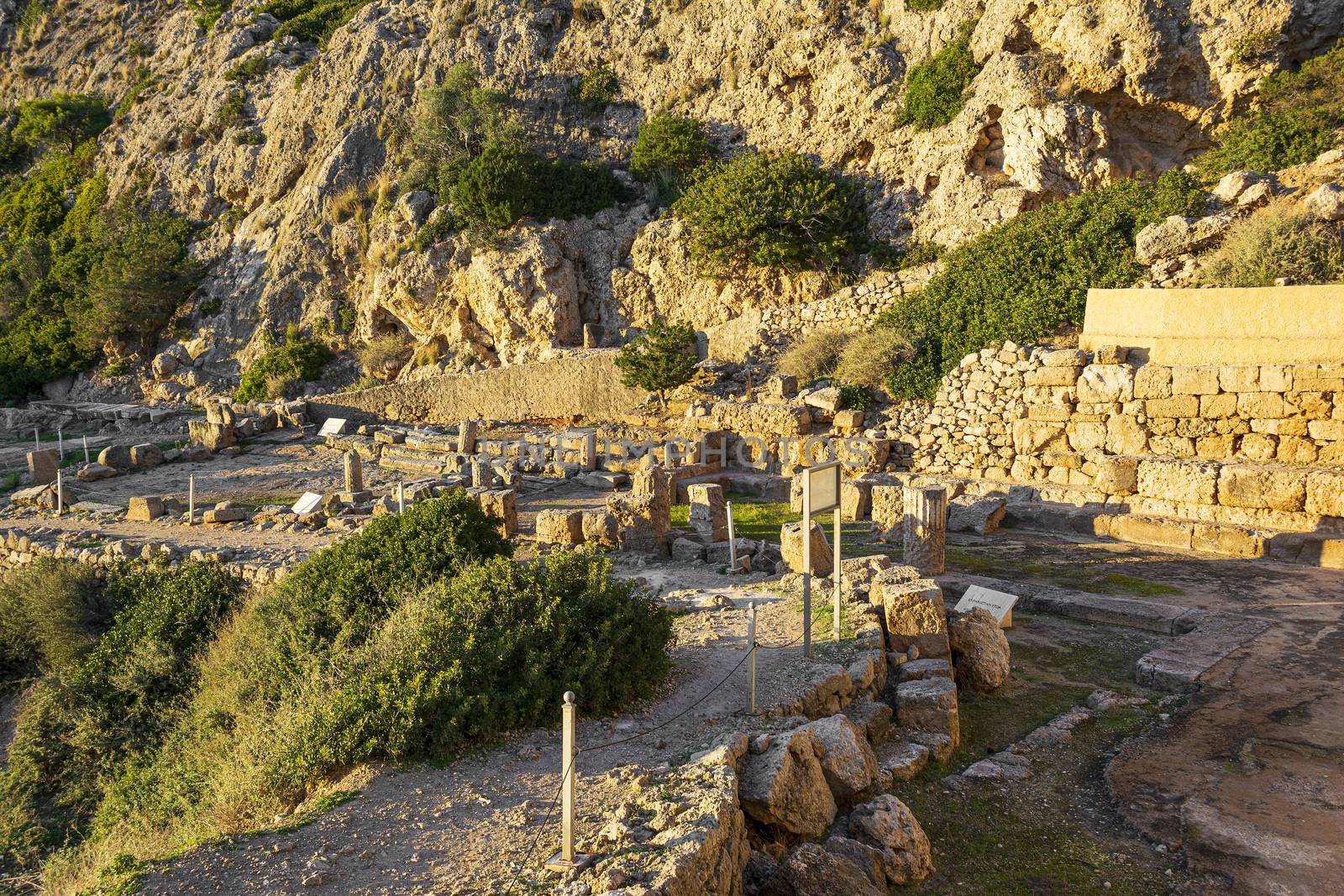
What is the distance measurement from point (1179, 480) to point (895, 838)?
10464mm

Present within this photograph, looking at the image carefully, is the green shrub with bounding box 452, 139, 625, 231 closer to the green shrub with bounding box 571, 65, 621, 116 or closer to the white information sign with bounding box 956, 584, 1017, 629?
the green shrub with bounding box 571, 65, 621, 116

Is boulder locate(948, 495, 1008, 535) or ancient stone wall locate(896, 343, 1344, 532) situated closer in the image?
ancient stone wall locate(896, 343, 1344, 532)

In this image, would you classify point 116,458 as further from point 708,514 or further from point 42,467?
point 708,514

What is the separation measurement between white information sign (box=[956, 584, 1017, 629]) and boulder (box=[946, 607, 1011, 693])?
71cm

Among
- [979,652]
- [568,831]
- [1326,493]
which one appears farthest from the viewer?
[1326,493]

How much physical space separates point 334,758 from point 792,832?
3.03m

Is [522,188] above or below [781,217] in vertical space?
above

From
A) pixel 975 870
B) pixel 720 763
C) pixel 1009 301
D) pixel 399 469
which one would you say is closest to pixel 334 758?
pixel 720 763

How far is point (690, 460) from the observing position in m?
18.0

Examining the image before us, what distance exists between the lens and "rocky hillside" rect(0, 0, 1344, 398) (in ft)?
71.0

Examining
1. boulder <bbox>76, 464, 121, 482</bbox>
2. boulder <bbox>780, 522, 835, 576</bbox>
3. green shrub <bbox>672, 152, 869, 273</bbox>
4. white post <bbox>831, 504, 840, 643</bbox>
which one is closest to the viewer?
white post <bbox>831, 504, 840, 643</bbox>

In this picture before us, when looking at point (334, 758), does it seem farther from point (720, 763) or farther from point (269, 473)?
point (269, 473)

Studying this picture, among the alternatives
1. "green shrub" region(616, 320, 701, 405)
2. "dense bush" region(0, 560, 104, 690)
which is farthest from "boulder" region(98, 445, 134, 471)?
"green shrub" region(616, 320, 701, 405)

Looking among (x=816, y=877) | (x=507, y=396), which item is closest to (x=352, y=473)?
(x=507, y=396)
